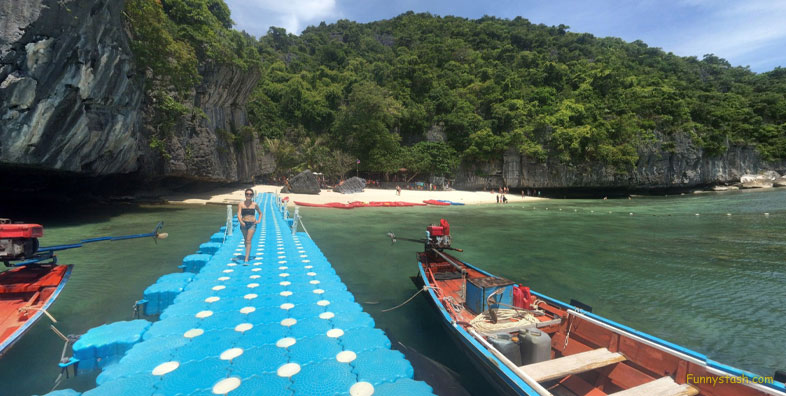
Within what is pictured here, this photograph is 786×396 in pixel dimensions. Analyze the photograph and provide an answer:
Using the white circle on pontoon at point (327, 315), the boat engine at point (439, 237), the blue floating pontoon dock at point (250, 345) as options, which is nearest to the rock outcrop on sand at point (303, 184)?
the boat engine at point (439, 237)

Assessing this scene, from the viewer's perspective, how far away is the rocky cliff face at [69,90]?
11.5 m

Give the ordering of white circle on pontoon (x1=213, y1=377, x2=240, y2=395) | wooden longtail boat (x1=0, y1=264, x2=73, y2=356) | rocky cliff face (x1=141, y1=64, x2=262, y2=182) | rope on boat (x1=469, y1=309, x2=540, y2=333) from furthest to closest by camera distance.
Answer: rocky cliff face (x1=141, y1=64, x2=262, y2=182), rope on boat (x1=469, y1=309, x2=540, y2=333), wooden longtail boat (x1=0, y1=264, x2=73, y2=356), white circle on pontoon (x1=213, y1=377, x2=240, y2=395)

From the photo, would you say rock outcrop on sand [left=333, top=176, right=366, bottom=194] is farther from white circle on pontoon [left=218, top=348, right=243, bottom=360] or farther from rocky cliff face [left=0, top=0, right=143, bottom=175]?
white circle on pontoon [left=218, top=348, right=243, bottom=360]

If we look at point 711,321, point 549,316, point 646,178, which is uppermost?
point 646,178

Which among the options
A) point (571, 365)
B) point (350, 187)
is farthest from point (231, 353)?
point (350, 187)

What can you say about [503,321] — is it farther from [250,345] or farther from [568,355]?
[250,345]

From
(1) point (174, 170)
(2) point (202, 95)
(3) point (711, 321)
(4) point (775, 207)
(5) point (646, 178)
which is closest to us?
(3) point (711, 321)

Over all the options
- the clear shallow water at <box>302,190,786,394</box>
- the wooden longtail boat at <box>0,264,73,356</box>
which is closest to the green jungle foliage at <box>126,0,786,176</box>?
the clear shallow water at <box>302,190,786,394</box>

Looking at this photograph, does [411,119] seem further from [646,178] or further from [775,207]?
[775,207]

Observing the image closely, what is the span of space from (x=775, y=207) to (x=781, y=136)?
3703 cm

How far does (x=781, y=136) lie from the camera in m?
50.6

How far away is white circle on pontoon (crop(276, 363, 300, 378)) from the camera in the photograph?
2990 mm

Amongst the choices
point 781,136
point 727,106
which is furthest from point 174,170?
point 781,136

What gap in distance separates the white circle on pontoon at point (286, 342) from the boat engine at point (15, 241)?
5.60m
